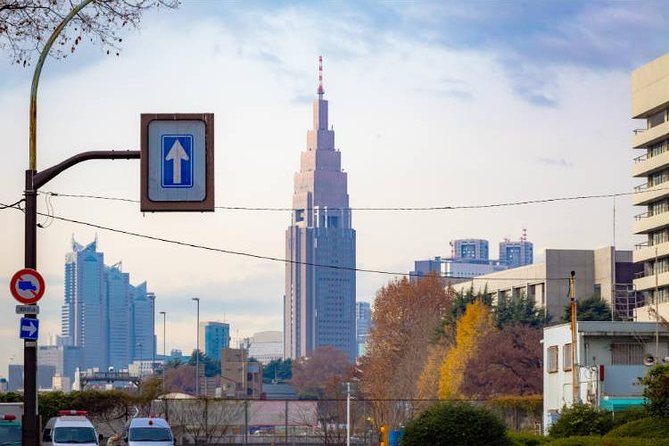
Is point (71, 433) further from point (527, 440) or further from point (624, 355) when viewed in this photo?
point (624, 355)

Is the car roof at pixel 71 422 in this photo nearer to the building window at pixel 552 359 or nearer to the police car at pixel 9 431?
the police car at pixel 9 431

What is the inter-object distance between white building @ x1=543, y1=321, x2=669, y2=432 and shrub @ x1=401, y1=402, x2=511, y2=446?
777 inches

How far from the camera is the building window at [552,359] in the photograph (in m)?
69.6

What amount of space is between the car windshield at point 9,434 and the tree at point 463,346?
6750 centimetres

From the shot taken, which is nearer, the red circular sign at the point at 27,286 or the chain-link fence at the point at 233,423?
the red circular sign at the point at 27,286

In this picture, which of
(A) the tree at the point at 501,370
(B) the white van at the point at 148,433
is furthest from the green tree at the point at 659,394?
(A) the tree at the point at 501,370

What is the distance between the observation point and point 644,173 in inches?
4801

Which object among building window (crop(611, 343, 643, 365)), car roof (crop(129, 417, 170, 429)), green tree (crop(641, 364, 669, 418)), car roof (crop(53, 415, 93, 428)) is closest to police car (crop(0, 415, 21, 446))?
car roof (crop(53, 415, 93, 428))

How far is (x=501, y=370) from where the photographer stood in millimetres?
107062

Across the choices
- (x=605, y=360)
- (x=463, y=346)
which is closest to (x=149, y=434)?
A: (x=605, y=360)

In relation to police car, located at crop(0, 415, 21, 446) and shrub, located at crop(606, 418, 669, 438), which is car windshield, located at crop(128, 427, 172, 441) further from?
shrub, located at crop(606, 418, 669, 438)

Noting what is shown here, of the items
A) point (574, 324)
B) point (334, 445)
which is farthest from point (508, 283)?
point (574, 324)

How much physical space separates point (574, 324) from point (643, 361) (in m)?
7.20

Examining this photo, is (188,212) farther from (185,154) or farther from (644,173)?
(644,173)
